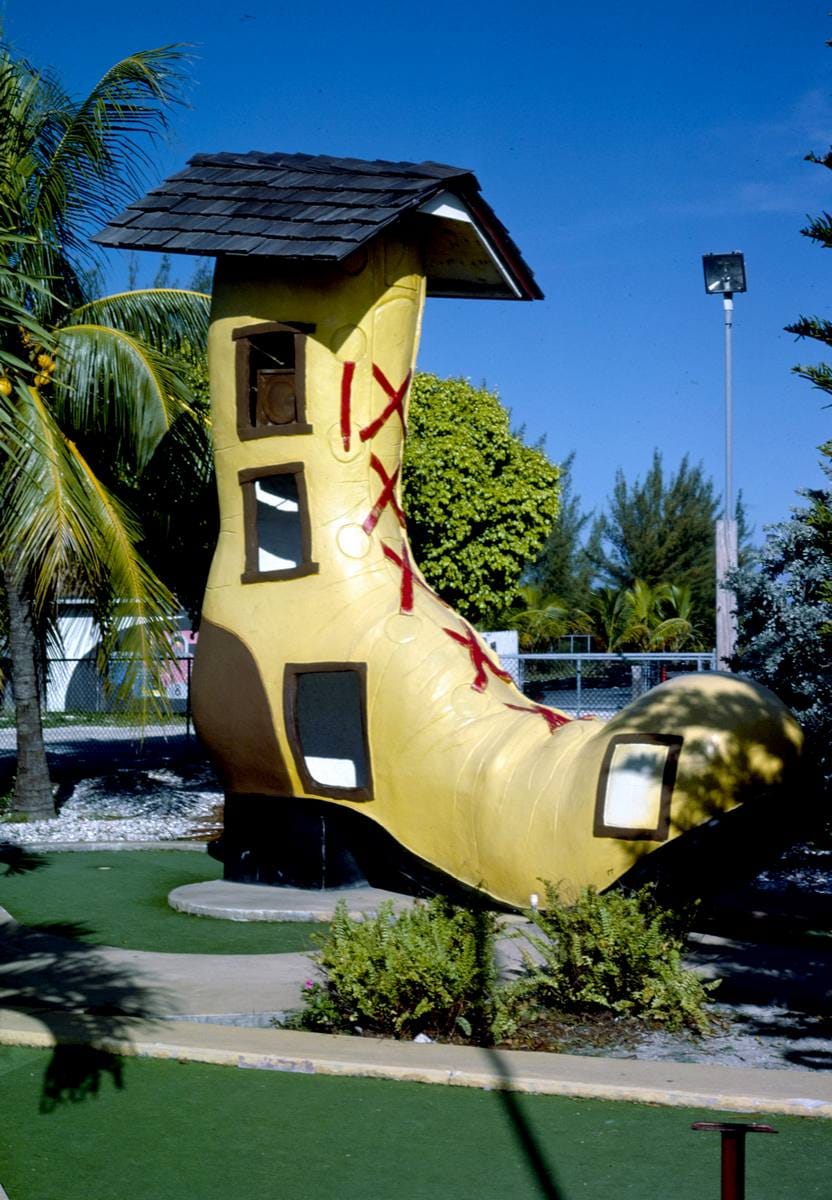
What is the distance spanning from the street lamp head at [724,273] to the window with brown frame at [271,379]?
10.00m

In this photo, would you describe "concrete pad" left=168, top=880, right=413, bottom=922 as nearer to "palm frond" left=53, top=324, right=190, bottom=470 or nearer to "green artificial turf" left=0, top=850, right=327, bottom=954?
"green artificial turf" left=0, top=850, right=327, bottom=954

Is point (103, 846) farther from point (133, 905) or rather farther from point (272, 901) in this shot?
point (272, 901)

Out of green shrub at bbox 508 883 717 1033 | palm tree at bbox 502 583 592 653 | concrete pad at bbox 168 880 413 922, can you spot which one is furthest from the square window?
palm tree at bbox 502 583 592 653

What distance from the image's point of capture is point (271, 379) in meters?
10.7

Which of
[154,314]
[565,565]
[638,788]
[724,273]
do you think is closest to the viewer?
[638,788]

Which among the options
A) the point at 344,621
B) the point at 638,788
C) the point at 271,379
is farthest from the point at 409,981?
the point at 271,379

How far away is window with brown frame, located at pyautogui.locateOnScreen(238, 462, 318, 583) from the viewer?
34.5 ft

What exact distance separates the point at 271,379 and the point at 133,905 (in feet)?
14.1

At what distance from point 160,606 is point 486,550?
11633 mm

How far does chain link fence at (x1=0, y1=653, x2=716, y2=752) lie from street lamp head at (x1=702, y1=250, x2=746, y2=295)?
5173 millimetres

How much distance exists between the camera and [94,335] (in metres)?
13.0

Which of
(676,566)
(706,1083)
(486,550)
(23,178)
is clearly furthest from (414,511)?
(676,566)

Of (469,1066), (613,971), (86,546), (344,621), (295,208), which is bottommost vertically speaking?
(469,1066)

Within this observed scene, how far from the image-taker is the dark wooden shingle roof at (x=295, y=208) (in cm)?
1004
